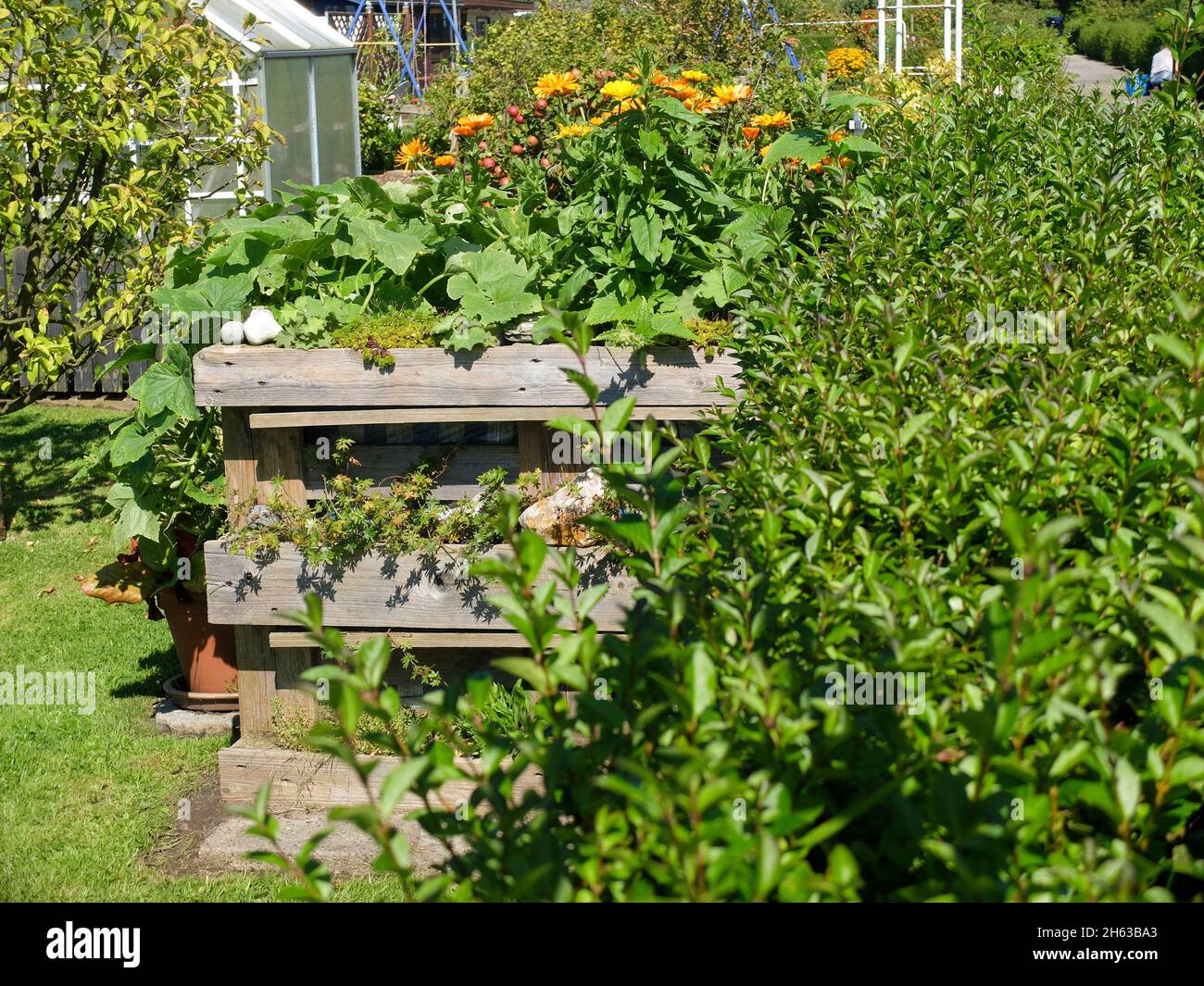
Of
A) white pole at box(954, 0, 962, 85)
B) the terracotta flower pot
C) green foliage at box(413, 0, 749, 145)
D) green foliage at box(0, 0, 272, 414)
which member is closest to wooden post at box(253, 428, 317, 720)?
the terracotta flower pot

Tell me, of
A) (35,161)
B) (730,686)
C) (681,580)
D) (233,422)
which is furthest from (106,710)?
(730,686)

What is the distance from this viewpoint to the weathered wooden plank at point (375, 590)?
4262 mm

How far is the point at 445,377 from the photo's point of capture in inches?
168

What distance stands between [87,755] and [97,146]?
362 centimetres

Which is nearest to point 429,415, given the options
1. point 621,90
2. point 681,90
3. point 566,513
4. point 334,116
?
point 566,513

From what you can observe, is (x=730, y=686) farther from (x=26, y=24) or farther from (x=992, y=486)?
(x=26, y=24)

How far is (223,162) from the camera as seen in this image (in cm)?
729

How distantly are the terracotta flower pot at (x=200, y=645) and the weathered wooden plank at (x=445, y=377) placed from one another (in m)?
1.05

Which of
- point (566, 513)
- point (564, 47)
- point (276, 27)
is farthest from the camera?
point (564, 47)

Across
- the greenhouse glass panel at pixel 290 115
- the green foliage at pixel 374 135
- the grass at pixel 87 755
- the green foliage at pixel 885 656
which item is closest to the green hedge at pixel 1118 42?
the green foliage at pixel 374 135

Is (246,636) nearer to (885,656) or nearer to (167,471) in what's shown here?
(167,471)

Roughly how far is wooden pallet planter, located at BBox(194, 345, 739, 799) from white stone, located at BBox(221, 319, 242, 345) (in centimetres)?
7

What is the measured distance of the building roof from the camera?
10422 millimetres
